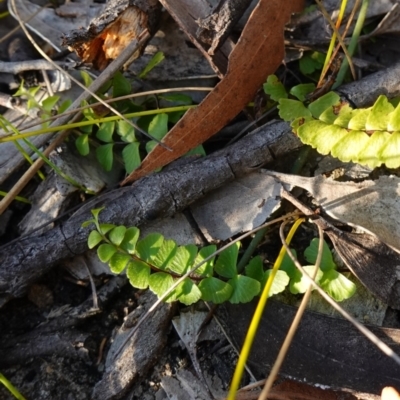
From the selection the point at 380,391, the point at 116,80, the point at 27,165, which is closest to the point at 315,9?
the point at 116,80

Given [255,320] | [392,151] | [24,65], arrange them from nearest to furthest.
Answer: [255,320], [392,151], [24,65]

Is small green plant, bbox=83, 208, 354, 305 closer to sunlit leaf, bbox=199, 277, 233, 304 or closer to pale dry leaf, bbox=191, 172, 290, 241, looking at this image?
sunlit leaf, bbox=199, 277, 233, 304

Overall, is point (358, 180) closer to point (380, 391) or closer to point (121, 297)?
point (380, 391)

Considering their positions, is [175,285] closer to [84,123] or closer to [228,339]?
[228,339]

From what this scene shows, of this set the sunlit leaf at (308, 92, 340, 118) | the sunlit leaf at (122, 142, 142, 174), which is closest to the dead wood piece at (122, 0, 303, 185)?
the sunlit leaf at (122, 142, 142, 174)

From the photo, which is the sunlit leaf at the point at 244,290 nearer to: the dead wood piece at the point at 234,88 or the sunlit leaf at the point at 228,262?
the sunlit leaf at the point at 228,262

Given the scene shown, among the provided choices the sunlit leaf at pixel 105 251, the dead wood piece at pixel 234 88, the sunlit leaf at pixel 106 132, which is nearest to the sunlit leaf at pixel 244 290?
the sunlit leaf at pixel 105 251

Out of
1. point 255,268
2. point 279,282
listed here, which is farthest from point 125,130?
point 279,282
